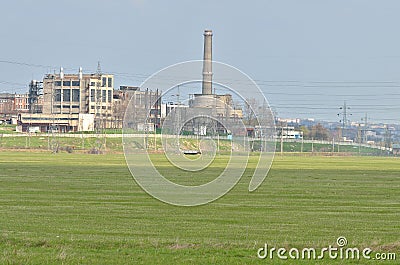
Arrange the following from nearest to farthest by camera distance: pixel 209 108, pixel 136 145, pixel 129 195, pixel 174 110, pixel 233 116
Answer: pixel 129 195 → pixel 136 145 → pixel 174 110 → pixel 209 108 → pixel 233 116

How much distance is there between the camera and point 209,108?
260 feet

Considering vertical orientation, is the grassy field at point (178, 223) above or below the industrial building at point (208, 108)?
below

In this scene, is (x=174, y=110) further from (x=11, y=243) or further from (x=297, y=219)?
(x=11, y=243)

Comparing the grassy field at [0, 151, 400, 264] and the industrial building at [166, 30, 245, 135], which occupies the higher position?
the industrial building at [166, 30, 245, 135]

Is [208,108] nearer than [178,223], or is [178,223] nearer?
[178,223]

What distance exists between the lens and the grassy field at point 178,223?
71.2 feet

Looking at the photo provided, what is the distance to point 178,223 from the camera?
2992 cm

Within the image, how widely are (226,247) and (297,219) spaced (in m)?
9.07

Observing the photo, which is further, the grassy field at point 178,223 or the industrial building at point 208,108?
the industrial building at point 208,108

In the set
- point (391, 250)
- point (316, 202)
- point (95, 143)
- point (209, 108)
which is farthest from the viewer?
point (95, 143)

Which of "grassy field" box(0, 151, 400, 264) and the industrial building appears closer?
"grassy field" box(0, 151, 400, 264)

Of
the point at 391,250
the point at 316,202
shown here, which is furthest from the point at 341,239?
the point at 316,202

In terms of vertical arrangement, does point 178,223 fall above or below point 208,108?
below

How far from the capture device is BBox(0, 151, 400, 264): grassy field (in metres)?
21.7
